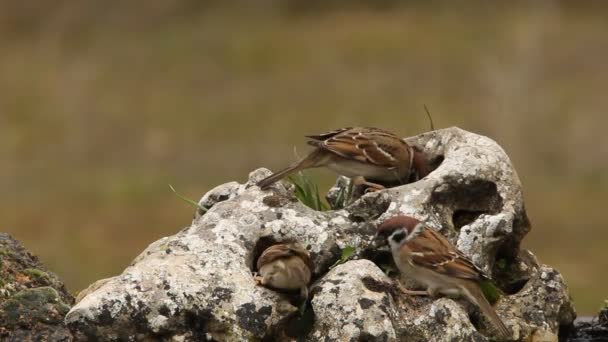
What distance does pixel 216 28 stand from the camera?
31.5 metres

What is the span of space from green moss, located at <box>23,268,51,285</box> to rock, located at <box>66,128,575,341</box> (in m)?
0.53

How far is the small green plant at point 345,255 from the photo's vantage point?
707cm

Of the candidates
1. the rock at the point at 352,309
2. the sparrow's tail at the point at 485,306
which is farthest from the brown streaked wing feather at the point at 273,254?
the sparrow's tail at the point at 485,306

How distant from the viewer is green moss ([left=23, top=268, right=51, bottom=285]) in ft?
24.0

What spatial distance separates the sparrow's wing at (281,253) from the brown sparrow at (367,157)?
0.93m

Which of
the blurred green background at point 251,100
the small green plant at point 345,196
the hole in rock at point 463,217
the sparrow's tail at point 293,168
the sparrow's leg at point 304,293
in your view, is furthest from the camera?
the blurred green background at point 251,100

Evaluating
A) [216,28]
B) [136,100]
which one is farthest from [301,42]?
[136,100]

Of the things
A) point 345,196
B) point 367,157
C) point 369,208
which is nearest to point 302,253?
point 369,208

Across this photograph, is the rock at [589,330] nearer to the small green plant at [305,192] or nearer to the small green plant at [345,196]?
the small green plant at [345,196]

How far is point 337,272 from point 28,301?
162cm

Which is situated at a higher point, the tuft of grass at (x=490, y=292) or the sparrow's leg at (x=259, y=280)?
the sparrow's leg at (x=259, y=280)

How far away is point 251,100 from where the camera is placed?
28.2 meters

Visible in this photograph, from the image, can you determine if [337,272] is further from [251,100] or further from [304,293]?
[251,100]

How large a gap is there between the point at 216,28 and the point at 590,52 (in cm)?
844
